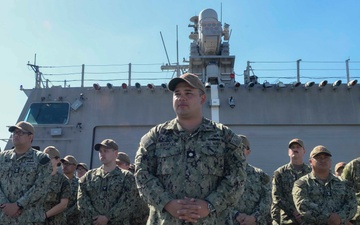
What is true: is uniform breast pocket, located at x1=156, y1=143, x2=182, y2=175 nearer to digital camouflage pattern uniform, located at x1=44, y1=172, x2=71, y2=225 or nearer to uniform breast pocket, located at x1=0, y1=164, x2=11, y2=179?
uniform breast pocket, located at x1=0, y1=164, x2=11, y2=179

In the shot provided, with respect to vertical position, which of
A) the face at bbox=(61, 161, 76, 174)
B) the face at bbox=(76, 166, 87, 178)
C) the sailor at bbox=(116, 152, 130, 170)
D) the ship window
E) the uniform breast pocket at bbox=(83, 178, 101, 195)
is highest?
the ship window

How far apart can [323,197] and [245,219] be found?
36.3 inches

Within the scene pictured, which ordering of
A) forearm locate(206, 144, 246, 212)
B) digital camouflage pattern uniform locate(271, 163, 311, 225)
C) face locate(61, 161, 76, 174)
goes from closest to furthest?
forearm locate(206, 144, 246, 212) < digital camouflage pattern uniform locate(271, 163, 311, 225) < face locate(61, 161, 76, 174)

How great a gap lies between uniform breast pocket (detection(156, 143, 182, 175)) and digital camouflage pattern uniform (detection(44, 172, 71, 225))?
2.85m

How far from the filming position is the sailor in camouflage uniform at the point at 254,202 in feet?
13.4

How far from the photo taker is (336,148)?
8.02 m

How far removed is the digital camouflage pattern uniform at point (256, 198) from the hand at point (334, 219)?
2.06ft

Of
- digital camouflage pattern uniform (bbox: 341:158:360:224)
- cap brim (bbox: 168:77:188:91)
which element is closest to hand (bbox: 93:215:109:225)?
cap brim (bbox: 168:77:188:91)

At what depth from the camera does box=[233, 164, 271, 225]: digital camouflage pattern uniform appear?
420 centimetres

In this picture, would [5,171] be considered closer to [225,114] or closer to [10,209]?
[10,209]

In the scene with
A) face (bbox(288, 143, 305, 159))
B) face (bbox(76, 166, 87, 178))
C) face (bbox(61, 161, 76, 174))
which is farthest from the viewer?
face (bbox(76, 166, 87, 178))

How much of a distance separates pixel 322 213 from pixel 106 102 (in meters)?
5.63

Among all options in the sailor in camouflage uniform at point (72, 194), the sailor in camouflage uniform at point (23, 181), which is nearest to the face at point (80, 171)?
the sailor in camouflage uniform at point (72, 194)

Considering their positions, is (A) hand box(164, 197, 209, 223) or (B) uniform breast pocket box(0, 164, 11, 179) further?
(B) uniform breast pocket box(0, 164, 11, 179)
